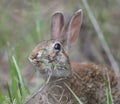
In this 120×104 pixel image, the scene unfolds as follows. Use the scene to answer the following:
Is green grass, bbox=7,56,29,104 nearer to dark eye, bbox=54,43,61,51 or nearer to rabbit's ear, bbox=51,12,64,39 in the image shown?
dark eye, bbox=54,43,61,51

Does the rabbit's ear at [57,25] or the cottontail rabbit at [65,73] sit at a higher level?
the rabbit's ear at [57,25]

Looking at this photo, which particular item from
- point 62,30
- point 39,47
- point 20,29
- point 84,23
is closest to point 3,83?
point 20,29

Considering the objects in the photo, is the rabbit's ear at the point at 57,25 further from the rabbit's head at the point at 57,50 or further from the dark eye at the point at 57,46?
the dark eye at the point at 57,46

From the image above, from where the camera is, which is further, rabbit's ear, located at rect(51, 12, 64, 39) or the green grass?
rabbit's ear, located at rect(51, 12, 64, 39)

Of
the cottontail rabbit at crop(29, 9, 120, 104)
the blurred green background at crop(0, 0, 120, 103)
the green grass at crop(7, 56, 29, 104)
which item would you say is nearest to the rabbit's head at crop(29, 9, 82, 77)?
the cottontail rabbit at crop(29, 9, 120, 104)

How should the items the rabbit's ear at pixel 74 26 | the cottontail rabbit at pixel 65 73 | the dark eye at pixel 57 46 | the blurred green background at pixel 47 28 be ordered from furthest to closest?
the blurred green background at pixel 47 28
the rabbit's ear at pixel 74 26
the dark eye at pixel 57 46
the cottontail rabbit at pixel 65 73

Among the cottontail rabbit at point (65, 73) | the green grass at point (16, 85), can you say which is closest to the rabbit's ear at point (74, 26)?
the cottontail rabbit at point (65, 73)

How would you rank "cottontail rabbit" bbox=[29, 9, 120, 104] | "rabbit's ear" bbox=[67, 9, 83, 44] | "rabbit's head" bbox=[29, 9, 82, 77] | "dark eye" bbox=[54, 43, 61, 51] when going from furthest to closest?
1. "rabbit's ear" bbox=[67, 9, 83, 44]
2. "dark eye" bbox=[54, 43, 61, 51]
3. "cottontail rabbit" bbox=[29, 9, 120, 104]
4. "rabbit's head" bbox=[29, 9, 82, 77]

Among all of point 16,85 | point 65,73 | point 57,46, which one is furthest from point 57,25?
point 16,85
